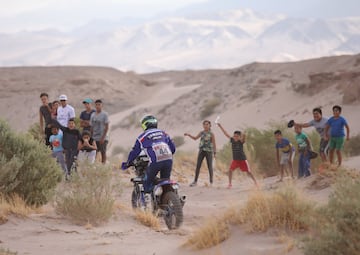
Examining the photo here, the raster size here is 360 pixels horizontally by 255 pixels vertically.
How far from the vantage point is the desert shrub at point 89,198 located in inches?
353

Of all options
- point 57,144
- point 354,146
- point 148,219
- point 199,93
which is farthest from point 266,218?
point 199,93

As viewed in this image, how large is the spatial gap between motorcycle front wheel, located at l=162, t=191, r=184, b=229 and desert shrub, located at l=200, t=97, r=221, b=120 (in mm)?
33151

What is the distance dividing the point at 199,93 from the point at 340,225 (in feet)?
145

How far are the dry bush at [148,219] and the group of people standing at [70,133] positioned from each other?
11.5 ft

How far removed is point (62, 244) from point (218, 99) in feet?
121

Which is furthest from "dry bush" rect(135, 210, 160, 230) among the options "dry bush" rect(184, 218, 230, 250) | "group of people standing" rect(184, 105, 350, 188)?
"group of people standing" rect(184, 105, 350, 188)

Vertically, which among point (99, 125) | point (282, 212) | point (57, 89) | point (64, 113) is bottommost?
point (282, 212)

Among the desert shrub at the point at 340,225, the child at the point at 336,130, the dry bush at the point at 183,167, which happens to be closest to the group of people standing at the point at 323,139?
the child at the point at 336,130

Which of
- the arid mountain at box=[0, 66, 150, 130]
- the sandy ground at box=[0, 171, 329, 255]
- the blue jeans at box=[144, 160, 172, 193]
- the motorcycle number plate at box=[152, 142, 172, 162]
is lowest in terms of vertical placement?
the sandy ground at box=[0, 171, 329, 255]

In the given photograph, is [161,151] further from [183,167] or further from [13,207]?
[183,167]

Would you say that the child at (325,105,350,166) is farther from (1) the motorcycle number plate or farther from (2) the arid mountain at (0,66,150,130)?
(2) the arid mountain at (0,66,150,130)

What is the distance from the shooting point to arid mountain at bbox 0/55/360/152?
3397cm

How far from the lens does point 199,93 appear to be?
49.5 metres

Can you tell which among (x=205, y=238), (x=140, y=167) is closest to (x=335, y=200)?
(x=205, y=238)
